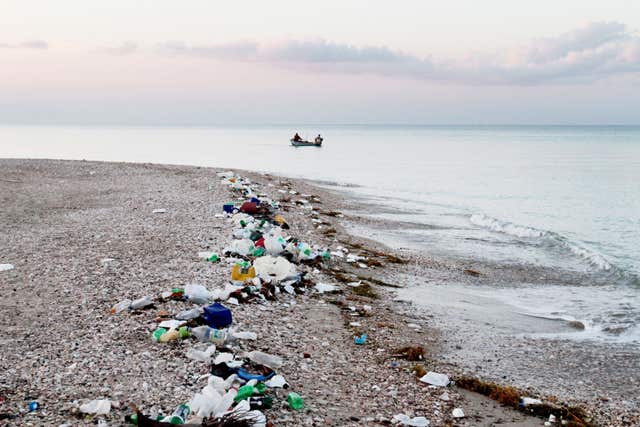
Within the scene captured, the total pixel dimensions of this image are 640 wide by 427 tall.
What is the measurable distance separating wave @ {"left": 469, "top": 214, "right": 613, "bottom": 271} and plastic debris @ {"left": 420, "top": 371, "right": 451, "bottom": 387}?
8.25 meters

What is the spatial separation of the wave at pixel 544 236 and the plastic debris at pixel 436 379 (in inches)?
325

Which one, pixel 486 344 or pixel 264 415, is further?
pixel 486 344

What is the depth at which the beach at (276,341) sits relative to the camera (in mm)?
4254

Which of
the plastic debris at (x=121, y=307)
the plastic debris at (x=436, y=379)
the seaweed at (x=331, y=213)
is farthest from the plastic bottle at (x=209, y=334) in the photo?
the seaweed at (x=331, y=213)

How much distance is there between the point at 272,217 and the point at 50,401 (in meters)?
8.76

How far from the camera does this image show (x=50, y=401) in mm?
3912

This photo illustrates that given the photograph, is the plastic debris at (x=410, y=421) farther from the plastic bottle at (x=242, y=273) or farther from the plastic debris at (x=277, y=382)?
the plastic bottle at (x=242, y=273)

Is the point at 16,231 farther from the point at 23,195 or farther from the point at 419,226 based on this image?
the point at 419,226

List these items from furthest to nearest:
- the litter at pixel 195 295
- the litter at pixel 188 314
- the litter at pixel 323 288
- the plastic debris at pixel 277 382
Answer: the litter at pixel 323 288 → the litter at pixel 195 295 → the litter at pixel 188 314 → the plastic debris at pixel 277 382

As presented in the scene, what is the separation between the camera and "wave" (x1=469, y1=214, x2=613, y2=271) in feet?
40.7

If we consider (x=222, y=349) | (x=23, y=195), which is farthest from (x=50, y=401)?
(x=23, y=195)

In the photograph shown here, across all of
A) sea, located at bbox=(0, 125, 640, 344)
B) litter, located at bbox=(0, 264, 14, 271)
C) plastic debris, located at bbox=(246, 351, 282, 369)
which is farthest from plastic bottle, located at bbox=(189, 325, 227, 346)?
sea, located at bbox=(0, 125, 640, 344)

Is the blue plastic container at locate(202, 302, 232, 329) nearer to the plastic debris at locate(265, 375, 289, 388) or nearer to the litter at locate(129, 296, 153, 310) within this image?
the litter at locate(129, 296, 153, 310)

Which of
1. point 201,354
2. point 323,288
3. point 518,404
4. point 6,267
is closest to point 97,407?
point 201,354
